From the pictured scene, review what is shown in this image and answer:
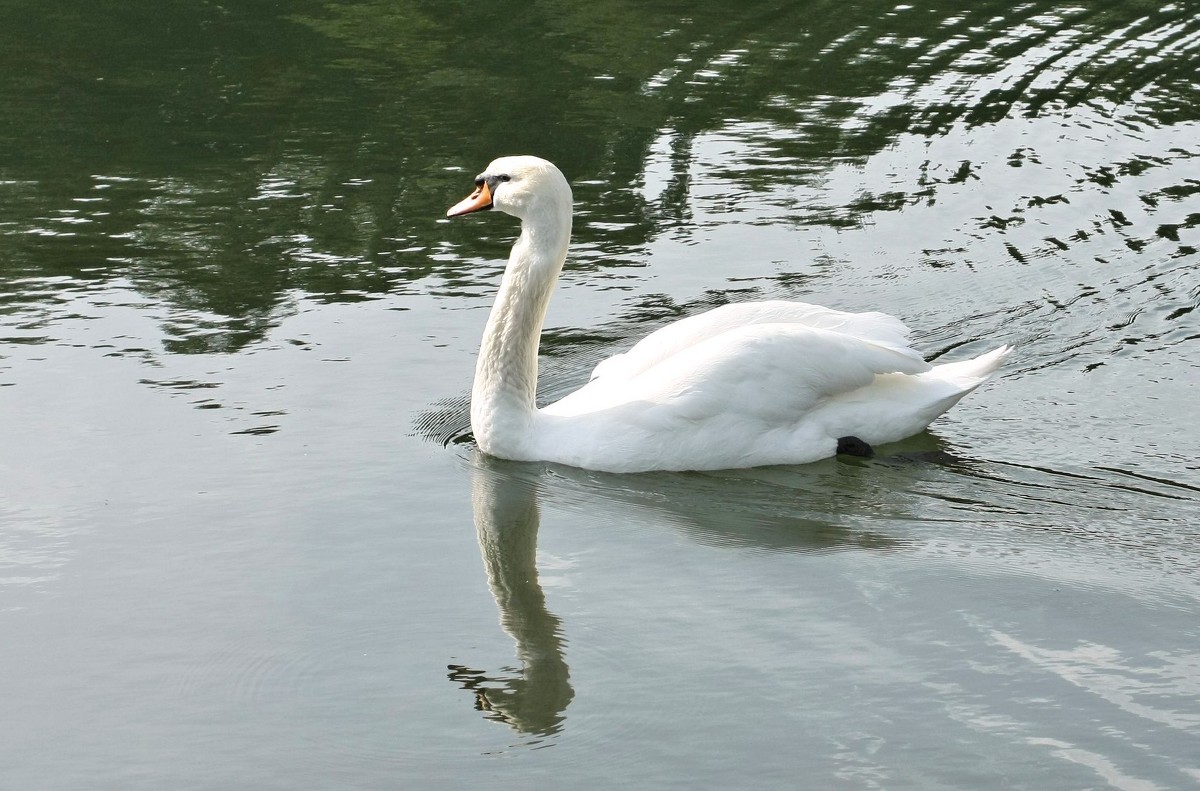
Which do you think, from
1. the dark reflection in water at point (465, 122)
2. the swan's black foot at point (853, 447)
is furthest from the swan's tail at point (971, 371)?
the dark reflection in water at point (465, 122)

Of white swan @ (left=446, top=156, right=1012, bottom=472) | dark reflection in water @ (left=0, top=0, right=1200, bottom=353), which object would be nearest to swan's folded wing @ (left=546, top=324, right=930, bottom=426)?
white swan @ (left=446, top=156, right=1012, bottom=472)

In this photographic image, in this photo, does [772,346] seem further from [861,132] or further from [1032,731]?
[861,132]

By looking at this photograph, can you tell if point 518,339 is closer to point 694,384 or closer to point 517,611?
point 694,384

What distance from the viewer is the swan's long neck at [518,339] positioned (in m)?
8.36

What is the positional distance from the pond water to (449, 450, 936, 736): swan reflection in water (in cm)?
3

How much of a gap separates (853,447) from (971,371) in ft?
2.75

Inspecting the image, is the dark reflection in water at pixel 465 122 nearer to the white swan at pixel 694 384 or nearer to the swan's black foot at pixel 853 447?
the white swan at pixel 694 384

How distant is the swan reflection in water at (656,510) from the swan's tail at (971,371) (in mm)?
676

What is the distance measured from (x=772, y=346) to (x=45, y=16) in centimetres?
1271

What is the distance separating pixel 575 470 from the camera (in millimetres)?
8258

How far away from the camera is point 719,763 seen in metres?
5.55

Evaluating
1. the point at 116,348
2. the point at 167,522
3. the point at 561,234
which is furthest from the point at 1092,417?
the point at 116,348

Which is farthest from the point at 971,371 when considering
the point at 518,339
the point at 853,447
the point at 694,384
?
the point at 518,339

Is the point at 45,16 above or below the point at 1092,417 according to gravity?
above
